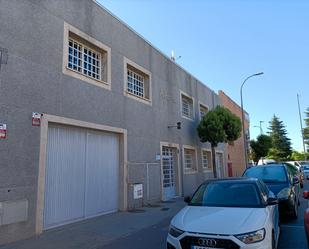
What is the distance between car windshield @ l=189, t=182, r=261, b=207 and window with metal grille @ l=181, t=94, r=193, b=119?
42.5ft

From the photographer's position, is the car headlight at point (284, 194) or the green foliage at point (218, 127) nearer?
the car headlight at point (284, 194)

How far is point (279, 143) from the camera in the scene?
72.9m

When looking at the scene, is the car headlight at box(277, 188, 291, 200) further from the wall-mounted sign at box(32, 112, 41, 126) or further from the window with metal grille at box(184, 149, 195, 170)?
the window with metal grille at box(184, 149, 195, 170)

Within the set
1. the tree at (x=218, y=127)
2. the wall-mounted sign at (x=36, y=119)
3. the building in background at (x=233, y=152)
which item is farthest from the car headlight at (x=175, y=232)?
the building in background at (x=233, y=152)

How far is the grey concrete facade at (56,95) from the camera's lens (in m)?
7.55

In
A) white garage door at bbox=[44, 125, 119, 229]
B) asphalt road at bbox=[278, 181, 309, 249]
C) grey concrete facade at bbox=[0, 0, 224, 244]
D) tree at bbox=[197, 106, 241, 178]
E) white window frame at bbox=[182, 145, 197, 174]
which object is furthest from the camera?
tree at bbox=[197, 106, 241, 178]

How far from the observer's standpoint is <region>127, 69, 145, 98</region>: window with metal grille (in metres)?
13.5

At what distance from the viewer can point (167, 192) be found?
51.2 feet

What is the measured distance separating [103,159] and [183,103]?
31.8 feet

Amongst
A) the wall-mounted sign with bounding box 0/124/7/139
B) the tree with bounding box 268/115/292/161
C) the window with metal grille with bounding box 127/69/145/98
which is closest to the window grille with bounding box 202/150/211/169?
the window with metal grille with bounding box 127/69/145/98

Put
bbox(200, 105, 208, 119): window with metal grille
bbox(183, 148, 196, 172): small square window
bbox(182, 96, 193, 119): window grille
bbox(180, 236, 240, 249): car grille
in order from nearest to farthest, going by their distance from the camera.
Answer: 1. bbox(180, 236, 240, 249): car grille
2. bbox(183, 148, 196, 172): small square window
3. bbox(182, 96, 193, 119): window grille
4. bbox(200, 105, 208, 119): window with metal grille

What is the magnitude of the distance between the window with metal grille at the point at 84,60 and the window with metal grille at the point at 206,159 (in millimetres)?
12342

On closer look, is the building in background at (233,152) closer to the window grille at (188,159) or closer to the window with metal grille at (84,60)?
the window grille at (188,159)

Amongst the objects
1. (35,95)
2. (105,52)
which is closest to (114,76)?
(105,52)
